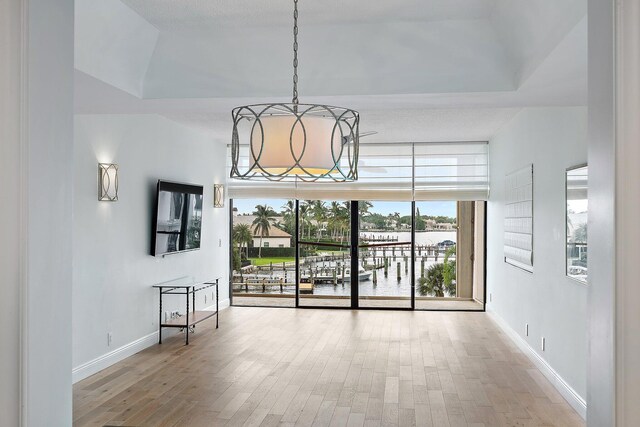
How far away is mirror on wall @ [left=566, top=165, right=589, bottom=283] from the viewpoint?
166 inches

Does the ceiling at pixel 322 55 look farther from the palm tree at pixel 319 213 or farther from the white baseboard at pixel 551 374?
the palm tree at pixel 319 213

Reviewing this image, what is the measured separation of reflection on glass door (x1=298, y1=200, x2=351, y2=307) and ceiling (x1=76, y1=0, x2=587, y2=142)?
5.14m

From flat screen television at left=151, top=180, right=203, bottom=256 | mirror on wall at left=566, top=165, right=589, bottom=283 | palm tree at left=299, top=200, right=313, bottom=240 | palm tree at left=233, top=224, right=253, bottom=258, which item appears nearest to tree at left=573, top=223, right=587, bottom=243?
mirror on wall at left=566, top=165, right=589, bottom=283

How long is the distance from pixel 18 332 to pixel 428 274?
8350 mm

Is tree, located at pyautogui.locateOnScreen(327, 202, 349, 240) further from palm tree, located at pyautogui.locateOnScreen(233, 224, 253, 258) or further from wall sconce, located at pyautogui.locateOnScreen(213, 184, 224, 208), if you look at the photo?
wall sconce, located at pyautogui.locateOnScreen(213, 184, 224, 208)

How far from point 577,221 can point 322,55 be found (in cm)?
221

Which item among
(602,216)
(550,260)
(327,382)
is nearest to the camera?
(602,216)

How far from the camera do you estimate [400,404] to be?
4.59 metres

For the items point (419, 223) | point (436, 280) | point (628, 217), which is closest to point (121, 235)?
point (419, 223)

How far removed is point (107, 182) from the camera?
222 inches

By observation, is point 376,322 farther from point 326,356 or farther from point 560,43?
point 560,43

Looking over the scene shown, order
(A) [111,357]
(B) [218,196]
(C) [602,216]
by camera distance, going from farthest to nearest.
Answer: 1. (B) [218,196]
2. (A) [111,357]
3. (C) [602,216]

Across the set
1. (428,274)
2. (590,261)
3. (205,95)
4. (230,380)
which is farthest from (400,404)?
(428,274)

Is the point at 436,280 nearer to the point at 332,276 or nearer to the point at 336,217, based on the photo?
the point at 332,276
